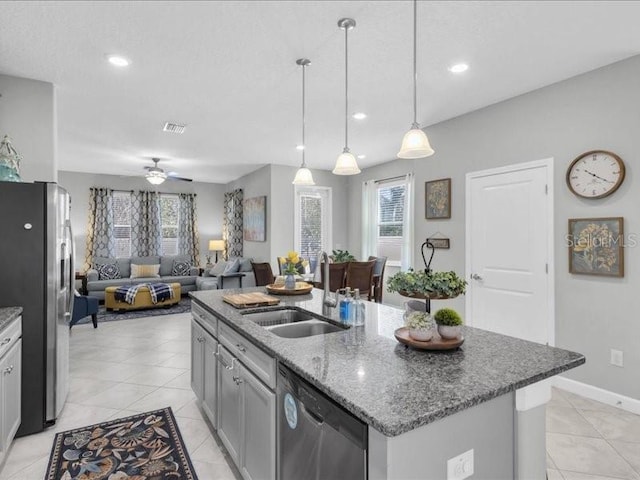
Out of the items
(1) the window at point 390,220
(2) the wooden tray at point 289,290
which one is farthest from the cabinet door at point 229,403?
(1) the window at point 390,220

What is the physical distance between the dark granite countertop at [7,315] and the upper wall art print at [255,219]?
478 centimetres

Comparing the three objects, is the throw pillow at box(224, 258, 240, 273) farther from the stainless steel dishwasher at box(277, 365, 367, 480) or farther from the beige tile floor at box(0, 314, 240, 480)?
the stainless steel dishwasher at box(277, 365, 367, 480)

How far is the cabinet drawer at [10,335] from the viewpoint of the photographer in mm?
2084

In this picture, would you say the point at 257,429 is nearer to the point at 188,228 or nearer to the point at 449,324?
the point at 449,324

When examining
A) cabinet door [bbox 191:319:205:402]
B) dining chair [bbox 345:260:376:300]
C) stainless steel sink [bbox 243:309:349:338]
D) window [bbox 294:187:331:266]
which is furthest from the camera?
window [bbox 294:187:331:266]

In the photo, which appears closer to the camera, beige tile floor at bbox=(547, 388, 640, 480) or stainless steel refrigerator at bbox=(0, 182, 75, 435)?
beige tile floor at bbox=(547, 388, 640, 480)

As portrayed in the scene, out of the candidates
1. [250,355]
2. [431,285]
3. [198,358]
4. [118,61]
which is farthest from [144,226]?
[431,285]

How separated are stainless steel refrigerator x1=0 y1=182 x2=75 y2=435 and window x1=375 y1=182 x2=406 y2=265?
5.15m

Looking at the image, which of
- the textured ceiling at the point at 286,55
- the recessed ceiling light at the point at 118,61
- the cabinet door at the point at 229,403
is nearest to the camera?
the cabinet door at the point at 229,403

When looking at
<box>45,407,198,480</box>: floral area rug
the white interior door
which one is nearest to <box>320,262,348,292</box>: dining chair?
the white interior door

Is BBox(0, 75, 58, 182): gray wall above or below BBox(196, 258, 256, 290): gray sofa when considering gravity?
above

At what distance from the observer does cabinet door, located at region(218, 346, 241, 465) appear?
2.02 metres

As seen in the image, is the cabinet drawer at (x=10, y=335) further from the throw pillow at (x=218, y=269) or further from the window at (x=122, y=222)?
the window at (x=122, y=222)

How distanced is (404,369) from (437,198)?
3410 millimetres
